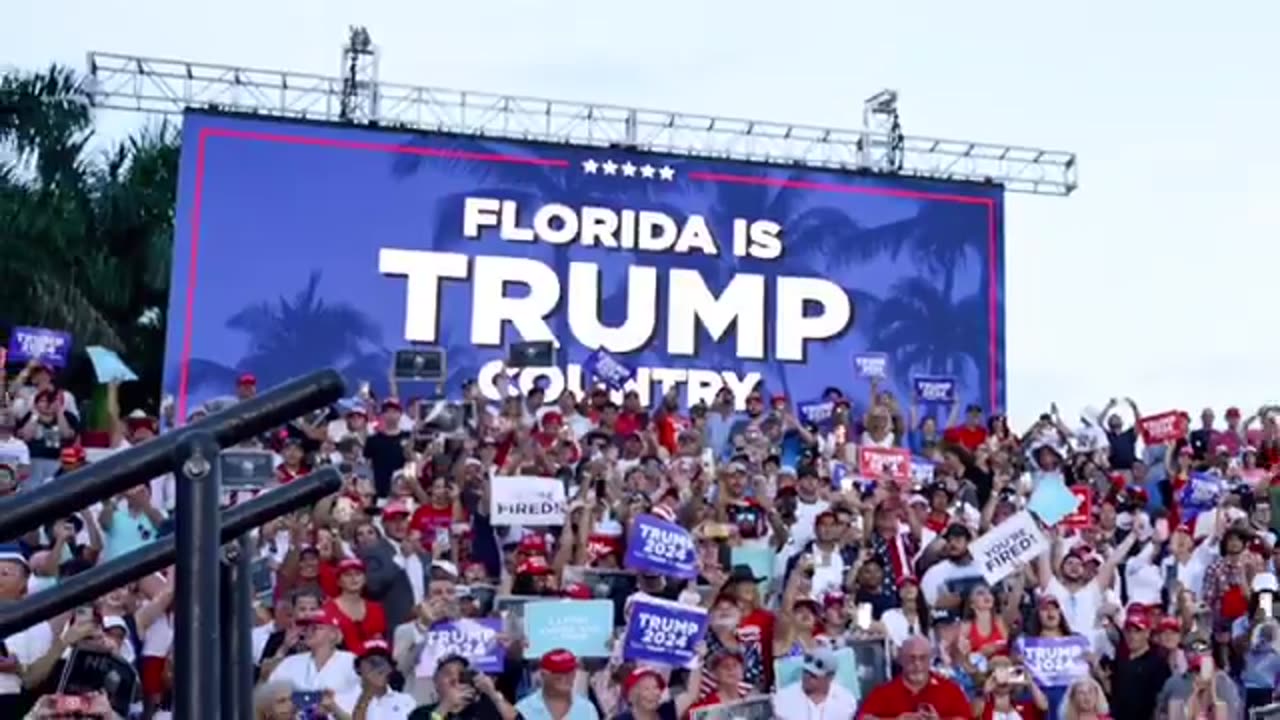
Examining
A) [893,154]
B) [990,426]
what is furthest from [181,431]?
[893,154]

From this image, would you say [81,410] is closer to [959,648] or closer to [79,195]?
[79,195]

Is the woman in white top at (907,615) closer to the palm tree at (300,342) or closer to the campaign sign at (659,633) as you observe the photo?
the campaign sign at (659,633)

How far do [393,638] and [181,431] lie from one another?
925cm

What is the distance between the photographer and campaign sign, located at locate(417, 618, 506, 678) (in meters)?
10.2

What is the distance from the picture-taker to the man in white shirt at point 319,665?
31.8 feet

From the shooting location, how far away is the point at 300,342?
20.3 m

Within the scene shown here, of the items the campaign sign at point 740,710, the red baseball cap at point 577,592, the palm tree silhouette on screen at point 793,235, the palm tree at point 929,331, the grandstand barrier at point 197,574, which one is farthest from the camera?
the palm tree at point 929,331

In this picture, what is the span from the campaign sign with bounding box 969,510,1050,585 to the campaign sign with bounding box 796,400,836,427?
6475 mm

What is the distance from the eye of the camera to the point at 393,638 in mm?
10734

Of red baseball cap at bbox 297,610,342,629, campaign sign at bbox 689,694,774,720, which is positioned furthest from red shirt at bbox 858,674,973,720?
red baseball cap at bbox 297,610,342,629

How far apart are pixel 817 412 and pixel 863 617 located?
26.1ft

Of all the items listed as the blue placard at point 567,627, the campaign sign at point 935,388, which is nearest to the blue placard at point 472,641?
the blue placard at point 567,627

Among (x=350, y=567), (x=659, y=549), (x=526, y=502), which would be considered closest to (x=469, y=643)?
(x=350, y=567)

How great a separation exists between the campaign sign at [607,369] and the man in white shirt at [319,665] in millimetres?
10476
